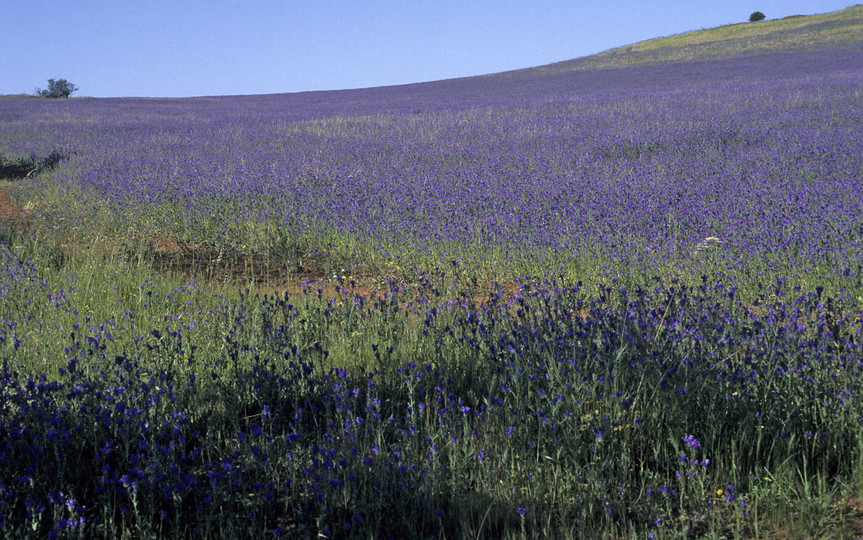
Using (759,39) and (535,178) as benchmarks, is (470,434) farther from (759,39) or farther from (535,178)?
(759,39)

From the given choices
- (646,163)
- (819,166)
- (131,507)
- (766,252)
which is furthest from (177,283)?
(819,166)

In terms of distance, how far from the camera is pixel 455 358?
350 centimetres

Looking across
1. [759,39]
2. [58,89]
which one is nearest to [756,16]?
[759,39]

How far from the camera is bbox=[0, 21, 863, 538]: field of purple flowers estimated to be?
227cm

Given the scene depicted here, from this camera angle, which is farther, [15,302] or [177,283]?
[177,283]

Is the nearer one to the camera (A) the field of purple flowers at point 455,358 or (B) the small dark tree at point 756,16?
(A) the field of purple flowers at point 455,358

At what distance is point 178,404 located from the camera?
2.91 m

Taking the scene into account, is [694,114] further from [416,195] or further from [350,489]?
[350,489]

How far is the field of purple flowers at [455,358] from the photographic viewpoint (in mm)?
2268

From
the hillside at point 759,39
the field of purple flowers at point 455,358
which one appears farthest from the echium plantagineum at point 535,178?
the hillside at point 759,39

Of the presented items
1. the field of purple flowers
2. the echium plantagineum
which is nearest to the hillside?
the echium plantagineum

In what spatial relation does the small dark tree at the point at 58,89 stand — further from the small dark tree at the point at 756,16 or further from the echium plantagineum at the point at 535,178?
the small dark tree at the point at 756,16

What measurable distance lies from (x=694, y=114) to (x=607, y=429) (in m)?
12.7

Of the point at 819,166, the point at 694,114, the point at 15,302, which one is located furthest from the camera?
the point at 694,114
